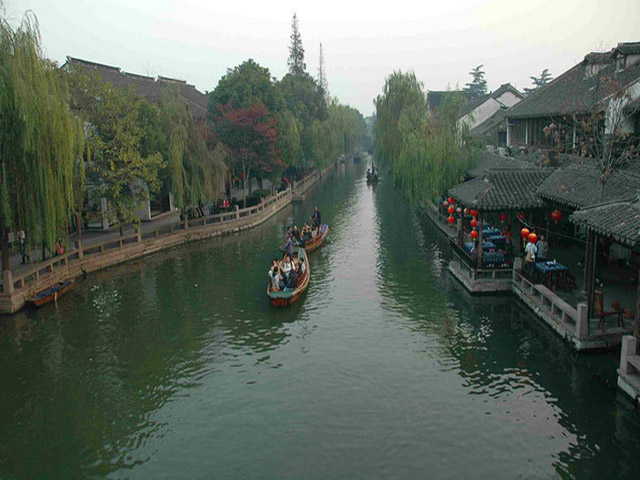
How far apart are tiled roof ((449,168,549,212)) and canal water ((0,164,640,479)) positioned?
3.18m

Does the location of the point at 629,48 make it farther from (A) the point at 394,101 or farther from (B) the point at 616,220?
(A) the point at 394,101

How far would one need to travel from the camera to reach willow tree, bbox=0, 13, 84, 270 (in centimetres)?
1593

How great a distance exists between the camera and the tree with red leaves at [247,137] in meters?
33.7

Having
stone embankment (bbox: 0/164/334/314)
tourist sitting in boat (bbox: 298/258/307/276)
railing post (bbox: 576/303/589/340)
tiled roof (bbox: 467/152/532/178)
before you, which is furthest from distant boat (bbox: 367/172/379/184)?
railing post (bbox: 576/303/589/340)

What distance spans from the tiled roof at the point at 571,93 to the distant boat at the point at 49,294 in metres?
18.6

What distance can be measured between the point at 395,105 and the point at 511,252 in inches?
1045

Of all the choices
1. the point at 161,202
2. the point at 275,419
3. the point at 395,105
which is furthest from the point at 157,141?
the point at 395,105

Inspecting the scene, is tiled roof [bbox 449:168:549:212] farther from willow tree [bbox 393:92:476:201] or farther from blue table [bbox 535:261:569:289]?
willow tree [bbox 393:92:476:201]

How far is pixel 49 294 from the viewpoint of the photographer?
17984 millimetres

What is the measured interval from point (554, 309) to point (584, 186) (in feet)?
14.5

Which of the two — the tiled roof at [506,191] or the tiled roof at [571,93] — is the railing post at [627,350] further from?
the tiled roof at [571,93]

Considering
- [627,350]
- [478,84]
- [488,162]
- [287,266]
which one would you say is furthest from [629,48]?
[478,84]

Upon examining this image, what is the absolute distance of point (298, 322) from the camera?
1617 centimetres

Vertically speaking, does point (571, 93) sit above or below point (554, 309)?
above
